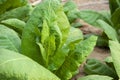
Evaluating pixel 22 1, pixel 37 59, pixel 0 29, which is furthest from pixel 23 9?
pixel 37 59

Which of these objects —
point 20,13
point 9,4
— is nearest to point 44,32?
point 20,13

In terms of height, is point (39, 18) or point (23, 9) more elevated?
point (39, 18)

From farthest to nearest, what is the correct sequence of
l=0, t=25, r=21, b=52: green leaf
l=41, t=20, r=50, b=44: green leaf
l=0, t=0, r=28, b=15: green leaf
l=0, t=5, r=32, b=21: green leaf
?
l=0, t=0, r=28, b=15: green leaf
l=0, t=5, r=32, b=21: green leaf
l=0, t=25, r=21, b=52: green leaf
l=41, t=20, r=50, b=44: green leaf

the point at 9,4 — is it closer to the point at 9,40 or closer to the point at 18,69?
the point at 9,40

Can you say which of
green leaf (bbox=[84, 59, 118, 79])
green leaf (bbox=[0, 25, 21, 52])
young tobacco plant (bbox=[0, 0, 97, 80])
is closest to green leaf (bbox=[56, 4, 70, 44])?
young tobacco plant (bbox=[0, 0, 97, 80])

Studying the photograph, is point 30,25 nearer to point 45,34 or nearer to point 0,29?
point 45,34

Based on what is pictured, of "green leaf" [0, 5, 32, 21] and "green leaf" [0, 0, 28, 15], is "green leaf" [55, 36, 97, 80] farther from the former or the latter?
"green leaf" [0, 0, 28, 15]
